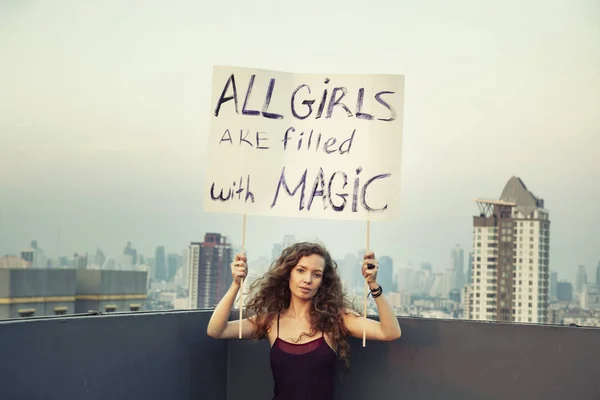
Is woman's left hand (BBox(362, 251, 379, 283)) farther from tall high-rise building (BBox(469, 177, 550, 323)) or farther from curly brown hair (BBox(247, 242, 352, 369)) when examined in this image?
tall high-rise building (BBox(469, 177, 550, 323))

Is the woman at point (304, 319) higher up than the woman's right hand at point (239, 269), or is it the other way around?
the woman's right hand at point (239, 269)

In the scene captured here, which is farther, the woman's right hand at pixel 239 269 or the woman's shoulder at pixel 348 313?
the woman's shoulder at pixel 348 313

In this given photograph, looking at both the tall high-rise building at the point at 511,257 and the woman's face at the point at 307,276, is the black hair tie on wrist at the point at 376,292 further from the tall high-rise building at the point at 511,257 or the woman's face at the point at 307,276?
the tall high-rise building at the point at 511,257

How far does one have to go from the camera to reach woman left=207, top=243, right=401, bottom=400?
8.90ft

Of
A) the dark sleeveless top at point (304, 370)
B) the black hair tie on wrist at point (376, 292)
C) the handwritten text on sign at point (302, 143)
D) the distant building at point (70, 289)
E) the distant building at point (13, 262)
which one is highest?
the handwritten text on sign at point (302, 143)

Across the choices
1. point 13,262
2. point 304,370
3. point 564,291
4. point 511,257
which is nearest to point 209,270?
point 304,370

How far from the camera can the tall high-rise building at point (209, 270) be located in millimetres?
3618

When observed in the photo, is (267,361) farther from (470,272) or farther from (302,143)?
(470,272)

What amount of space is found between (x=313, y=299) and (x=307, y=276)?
12 cm

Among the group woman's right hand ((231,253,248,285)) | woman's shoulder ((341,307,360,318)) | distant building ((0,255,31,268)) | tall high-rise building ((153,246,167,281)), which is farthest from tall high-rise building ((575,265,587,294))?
woman's right hand ((231,253,248,285))

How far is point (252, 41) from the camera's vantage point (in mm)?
7879

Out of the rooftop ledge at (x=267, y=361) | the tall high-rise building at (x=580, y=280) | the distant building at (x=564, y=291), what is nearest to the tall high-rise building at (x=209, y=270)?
the rooftop ledge at (x=267, y=361)

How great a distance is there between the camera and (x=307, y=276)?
9.14ft

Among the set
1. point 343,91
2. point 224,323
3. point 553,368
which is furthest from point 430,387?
point 343,91
